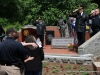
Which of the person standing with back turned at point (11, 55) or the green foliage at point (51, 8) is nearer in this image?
the person standing with back turned at point (11, 55)

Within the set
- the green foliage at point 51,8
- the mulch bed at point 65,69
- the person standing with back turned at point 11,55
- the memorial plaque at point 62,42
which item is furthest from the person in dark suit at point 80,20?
the green foliage at point 51,8

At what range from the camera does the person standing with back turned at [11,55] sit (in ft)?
21.2

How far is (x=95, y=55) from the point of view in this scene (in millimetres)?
12945

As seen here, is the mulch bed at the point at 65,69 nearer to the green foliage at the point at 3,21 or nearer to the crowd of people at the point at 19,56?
the crowd of people at the point at 19,56

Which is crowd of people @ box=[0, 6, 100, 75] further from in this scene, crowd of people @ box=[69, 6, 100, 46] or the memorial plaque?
the memorial plaque

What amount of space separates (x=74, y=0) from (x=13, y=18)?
9.06 meters

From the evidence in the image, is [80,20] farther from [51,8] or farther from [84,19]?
[51,8]

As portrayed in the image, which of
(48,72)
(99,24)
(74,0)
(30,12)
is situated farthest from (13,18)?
(48,72)

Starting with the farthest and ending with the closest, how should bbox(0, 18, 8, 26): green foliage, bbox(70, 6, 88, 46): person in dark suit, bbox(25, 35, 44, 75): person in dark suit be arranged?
1. bbox(0, 18, 8, 26): green foliage
2. bbox(70, 6, 88, 46): person in dark suit
3. bbox(25, 35, 44, 75): person in dark suit

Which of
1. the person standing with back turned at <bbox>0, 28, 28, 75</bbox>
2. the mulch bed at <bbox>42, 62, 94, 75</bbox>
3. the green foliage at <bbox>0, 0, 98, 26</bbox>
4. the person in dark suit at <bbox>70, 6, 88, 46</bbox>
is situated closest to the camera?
the person standing with back turned at <bbox>0, 28, 28, 75</bbox>

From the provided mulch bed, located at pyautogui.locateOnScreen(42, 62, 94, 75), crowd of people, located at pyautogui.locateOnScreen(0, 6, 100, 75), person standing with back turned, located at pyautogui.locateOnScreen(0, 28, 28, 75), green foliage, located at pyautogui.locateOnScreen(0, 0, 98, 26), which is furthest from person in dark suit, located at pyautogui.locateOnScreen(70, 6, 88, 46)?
green foliage, located at pyautogui.locateOnScreen(0, 0, 98, 26)

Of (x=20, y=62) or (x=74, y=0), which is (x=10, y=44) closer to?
(x=20, y=62)

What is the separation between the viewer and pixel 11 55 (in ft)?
21.3

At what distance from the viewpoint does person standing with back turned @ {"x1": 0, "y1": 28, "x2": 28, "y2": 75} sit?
6477 mm
